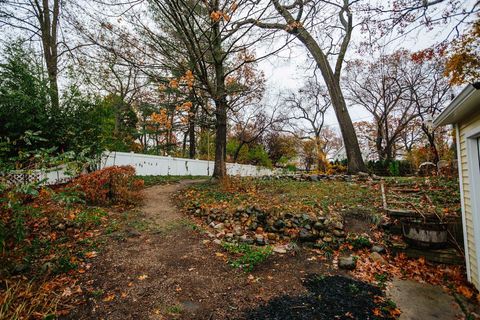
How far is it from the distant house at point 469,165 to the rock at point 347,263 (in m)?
1.43

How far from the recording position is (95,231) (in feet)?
14.1

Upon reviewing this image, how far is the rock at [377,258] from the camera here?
3634 millimetres

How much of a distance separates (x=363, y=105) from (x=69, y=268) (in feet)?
74.1

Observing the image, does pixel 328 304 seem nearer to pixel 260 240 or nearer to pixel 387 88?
pixel 260 240

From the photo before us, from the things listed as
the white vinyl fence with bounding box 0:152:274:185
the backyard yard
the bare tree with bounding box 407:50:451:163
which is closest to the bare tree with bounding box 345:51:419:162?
the bare tree with bounding box 407:50:451:163

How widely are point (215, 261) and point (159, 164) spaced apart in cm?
939

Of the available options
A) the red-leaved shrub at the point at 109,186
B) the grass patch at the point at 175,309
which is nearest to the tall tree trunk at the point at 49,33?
the red-leaved shrub at the point at 109,186

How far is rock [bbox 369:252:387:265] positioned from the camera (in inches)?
143

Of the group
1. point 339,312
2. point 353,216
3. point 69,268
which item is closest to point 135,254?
point 69,268

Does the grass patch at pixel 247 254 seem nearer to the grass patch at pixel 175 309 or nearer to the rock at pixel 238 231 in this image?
the rock at pixel 238 231

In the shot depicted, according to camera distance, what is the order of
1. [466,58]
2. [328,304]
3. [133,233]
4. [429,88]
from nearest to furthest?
[328,304] < [133,233] < [466,58] < [429,88]

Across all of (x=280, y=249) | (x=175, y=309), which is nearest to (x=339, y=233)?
(x=280, y=249)

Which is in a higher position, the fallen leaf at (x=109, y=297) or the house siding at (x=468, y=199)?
the house siding at (x=468, y=199)

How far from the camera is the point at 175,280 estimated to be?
10.2 ft
